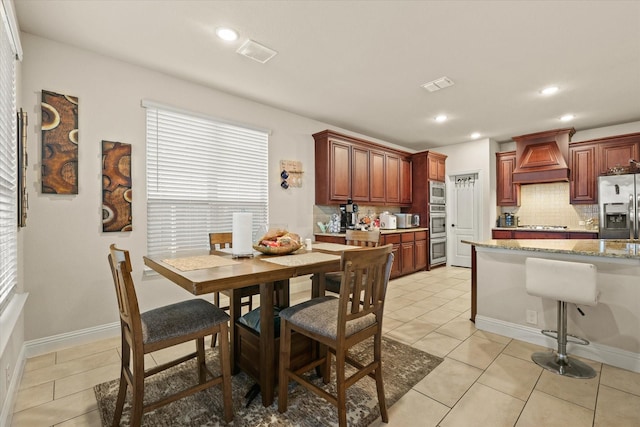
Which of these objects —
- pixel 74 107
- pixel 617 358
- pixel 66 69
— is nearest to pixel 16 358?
pixel 74 107

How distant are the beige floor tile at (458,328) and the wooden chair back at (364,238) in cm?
110

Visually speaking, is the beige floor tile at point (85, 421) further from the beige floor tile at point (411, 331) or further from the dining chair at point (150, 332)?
the beige floor tile at point (411, 331)

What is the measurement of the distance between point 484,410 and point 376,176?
4073mm

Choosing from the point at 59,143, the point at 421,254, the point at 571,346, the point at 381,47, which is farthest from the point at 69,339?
the point at 421,254

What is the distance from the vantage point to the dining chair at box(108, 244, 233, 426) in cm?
146

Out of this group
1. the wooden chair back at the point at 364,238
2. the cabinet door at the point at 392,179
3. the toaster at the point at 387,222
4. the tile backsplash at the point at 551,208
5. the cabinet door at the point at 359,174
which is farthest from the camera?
the cabinet door at the point at 392,179

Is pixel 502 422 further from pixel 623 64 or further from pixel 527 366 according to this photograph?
pixel 623 64

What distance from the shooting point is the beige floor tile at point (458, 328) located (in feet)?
9.55

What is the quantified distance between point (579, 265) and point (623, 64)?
7.82ft

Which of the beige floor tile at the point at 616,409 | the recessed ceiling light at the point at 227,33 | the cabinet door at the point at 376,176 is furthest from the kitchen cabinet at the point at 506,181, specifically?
the recessed ceiling light at the point at 227,33

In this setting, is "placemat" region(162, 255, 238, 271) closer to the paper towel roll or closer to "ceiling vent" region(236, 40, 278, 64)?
the paper towel roll

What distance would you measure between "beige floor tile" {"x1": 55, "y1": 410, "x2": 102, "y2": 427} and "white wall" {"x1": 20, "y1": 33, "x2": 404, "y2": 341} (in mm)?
1264

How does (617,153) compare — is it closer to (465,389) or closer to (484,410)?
(465,389)

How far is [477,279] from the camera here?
3.13m
